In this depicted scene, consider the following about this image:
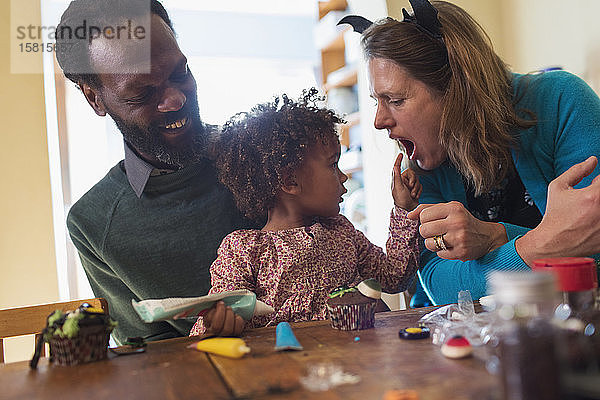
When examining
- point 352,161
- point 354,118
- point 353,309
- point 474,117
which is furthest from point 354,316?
point 354,118

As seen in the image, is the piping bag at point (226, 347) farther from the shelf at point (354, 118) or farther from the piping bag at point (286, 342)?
the shelf at point (354, 118)

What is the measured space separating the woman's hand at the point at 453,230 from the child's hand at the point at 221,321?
45 cm

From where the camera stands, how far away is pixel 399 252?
139 cm

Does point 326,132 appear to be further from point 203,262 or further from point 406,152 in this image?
point 203,262

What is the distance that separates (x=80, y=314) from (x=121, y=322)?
830 mm

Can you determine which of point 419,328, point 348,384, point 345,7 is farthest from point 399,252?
point 345,7

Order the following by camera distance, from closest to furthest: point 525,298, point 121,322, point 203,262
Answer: point 525,298
point 203,262
point 121,322

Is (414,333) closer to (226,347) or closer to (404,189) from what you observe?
(226,347)

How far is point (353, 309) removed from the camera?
3.28 feet

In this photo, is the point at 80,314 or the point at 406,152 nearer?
the point at 80,314

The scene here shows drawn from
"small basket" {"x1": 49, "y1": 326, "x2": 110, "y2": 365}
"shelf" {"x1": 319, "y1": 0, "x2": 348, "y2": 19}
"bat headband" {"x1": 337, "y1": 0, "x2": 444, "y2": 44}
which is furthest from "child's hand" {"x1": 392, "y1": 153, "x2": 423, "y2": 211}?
"shelf" {"x1": 319, "y1": 0, "x2": 348, "y2": 19}

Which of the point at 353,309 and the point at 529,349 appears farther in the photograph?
the point at 353,309

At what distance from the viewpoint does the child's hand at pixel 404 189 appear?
1415mm

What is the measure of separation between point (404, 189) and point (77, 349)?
0.84m
